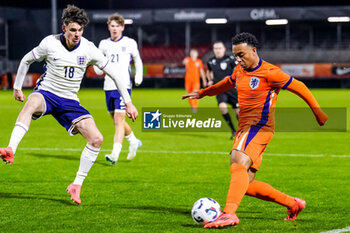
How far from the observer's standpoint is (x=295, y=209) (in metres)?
5.68

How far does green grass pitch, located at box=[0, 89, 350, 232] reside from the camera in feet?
18.6

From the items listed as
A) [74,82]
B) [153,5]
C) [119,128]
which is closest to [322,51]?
[153,5]

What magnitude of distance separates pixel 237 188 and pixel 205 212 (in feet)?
1.16

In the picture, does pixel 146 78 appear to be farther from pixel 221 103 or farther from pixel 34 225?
pixel 34 225

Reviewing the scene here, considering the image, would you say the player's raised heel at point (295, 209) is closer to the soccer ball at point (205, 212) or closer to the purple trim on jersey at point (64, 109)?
the soccer ball at point (205, 212)

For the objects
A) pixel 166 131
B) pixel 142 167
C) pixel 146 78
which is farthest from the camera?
pixel 146 78

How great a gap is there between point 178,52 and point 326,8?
1081cm

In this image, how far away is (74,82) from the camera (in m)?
6.73

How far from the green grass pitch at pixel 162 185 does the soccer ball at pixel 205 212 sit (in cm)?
10

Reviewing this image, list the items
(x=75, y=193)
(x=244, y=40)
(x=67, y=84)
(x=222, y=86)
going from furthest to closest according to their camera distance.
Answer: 1. (x=67, y=84)
2. (x=75, y=193)
3. (x=222, y=86)
4. (x=244, y=40)

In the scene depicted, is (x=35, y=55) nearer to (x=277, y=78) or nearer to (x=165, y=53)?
(x=277, y=78)

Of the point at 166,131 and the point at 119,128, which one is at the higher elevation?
the point at 119,128

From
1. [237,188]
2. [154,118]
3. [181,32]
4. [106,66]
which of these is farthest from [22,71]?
[181,32]

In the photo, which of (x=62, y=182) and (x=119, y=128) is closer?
(x=62, y=182)
